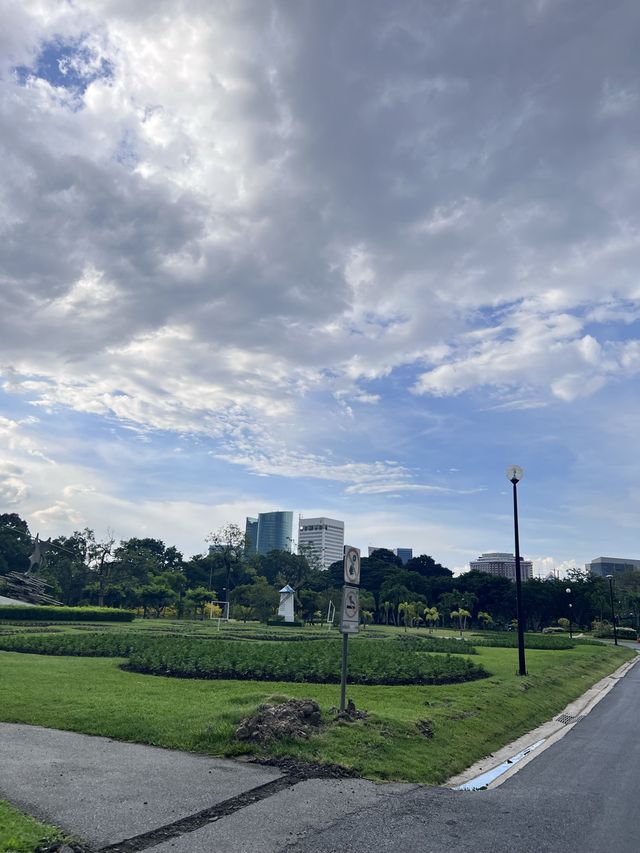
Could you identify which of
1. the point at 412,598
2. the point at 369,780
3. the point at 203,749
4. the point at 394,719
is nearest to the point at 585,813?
the point at 369,780

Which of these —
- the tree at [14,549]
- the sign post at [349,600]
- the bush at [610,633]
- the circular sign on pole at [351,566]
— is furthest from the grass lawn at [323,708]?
the tree at [14,549]

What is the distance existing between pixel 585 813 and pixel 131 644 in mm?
24061

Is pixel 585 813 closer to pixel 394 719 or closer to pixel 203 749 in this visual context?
pixel 394 719

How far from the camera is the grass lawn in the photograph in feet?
33.5

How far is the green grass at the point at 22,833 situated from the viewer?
A: 6164mm

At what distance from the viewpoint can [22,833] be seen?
650 centimetres

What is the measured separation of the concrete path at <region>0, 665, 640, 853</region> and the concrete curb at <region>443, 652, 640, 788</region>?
408mm

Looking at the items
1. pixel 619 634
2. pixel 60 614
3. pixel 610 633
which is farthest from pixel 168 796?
pixel 619 634

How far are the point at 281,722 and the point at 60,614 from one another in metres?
62.4

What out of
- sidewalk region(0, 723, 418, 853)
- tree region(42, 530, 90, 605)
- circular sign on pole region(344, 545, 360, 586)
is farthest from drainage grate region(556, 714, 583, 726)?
tree region(42, 530, 90, 605)

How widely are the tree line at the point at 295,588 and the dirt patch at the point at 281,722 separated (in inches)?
2678

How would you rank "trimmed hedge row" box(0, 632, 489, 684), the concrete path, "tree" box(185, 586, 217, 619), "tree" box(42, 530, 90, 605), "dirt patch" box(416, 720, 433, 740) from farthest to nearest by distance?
"tree" box(42, 530, 90, 605) < "tree" box(185, 586, 217, 619) < "trimmed hedge row" box(0, 632, 489, 684) < "dirt patch" box(416, 720, 433, 740) < the concrete path

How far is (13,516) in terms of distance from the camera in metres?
129

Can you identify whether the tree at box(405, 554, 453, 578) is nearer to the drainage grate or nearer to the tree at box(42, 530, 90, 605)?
the tree at box(42, 530, 90, 605)
